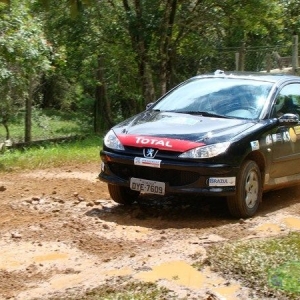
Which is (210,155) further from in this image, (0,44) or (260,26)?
(260,26)

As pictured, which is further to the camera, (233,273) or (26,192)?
(26,192)

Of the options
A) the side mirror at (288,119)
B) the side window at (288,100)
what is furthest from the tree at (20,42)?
the side mirror at (288,119)

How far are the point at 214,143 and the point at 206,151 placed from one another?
129mm

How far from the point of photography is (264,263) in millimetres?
5660

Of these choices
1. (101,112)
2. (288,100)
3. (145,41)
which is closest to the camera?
(288,100)

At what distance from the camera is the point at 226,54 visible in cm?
1917

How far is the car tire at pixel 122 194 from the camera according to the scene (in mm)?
8156

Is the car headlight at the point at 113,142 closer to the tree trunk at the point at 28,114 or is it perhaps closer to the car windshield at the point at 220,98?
the car windshield at the point at 220,98

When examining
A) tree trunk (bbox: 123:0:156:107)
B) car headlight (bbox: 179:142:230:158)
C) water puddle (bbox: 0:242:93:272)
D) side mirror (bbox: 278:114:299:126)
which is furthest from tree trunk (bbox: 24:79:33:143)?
water puddle (bbox: 0:242:93:272)

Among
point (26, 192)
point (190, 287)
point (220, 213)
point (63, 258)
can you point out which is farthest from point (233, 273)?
point (26, 192)

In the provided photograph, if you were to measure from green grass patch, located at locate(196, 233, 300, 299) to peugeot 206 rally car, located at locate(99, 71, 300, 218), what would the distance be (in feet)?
3.97

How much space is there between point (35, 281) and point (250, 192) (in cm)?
298

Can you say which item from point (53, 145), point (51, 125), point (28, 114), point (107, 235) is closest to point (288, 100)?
point (107, 235)

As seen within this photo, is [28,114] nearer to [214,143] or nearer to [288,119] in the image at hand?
[288,119]
